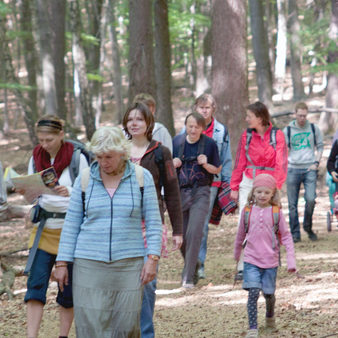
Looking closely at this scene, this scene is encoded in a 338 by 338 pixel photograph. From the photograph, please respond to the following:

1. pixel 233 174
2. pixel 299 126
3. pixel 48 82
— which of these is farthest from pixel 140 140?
pixel 48 82

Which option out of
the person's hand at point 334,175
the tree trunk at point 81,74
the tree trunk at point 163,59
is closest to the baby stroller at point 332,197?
the person's hand at point 334,175

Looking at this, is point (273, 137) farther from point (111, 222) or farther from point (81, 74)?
point (81, 74)

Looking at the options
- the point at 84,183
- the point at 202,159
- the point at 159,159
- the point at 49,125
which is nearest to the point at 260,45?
the point at 202,159

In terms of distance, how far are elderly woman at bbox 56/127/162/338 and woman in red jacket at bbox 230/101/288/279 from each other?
11.4 feet

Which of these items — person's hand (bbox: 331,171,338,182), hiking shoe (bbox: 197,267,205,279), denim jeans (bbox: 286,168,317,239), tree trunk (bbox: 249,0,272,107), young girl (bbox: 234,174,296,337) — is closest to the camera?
young girl (bbox: 234,174,296,337)

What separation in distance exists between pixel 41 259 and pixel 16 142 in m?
31.2

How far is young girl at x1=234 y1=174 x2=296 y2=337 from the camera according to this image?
555cm

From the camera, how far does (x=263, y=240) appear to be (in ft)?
18.5

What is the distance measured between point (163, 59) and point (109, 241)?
49.6ft

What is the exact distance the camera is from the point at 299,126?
10898 millimetres

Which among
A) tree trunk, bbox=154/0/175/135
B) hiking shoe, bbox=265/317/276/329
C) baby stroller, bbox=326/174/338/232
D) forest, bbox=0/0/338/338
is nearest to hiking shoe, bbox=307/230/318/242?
forest, bbox=0/0/338/338

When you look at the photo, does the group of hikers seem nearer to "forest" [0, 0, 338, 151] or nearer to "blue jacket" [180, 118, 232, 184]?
"blue jacket" [180, 118, 232, 184]

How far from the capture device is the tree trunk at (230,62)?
14.4 meters

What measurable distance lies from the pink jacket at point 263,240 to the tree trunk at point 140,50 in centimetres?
911
